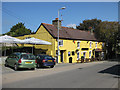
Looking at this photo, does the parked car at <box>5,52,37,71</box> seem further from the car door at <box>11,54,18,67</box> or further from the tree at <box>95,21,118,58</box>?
the tree at <box>95,21,118,58</box>

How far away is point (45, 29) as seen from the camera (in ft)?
80.6

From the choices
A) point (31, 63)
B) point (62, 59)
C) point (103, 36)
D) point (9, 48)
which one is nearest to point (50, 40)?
point (62, 59)

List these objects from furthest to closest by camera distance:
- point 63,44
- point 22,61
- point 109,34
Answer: point 109,34, point 63,44, point 22,61

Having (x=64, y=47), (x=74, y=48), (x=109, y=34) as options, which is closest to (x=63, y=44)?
(x=64, y=47)

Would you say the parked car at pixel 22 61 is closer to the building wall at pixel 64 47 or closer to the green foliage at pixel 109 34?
the building wall at pixel 64 47

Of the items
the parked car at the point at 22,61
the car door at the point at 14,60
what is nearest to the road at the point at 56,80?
the parked car at the point at 22,61

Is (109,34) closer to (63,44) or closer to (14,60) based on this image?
(63,44)

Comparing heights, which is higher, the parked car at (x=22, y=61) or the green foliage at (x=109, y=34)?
the green foliage at (x=109, y=34)

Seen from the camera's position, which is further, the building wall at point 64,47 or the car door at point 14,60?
the building wall at point 64,47

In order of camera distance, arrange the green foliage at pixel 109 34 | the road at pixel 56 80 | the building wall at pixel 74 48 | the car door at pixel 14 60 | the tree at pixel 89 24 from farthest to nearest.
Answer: the tree at pixel 89 24, the green foliage at pixel 109 34, the building wall at pixel 74 48, the car door at pixel 14 60, the road at pixel 56 80

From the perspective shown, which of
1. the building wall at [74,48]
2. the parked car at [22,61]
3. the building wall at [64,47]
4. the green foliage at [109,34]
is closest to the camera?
the parked car at [22,61]

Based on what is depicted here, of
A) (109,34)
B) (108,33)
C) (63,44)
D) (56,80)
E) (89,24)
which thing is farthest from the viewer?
(89,24)

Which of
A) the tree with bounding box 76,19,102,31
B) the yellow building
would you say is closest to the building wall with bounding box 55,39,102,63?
the yellow building

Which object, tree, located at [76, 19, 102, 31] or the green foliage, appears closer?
the green foliage
